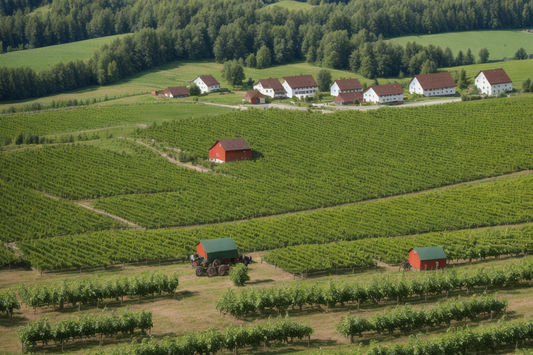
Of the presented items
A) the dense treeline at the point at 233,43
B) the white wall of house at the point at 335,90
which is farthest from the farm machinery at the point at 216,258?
the dense treeline at the point at 233,43

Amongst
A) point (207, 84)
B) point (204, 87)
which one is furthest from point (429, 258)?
point (204, 87)

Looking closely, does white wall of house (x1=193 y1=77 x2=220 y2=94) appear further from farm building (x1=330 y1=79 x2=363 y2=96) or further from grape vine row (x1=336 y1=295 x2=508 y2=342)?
grape vine row (x1=336 y1=295 x2=508 y2=342)

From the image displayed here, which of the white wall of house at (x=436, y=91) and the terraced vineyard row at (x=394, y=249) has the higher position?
the white wall of house at (x=436, y=91)

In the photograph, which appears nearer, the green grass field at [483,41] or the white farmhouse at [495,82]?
the white farmhouse at [495,82]

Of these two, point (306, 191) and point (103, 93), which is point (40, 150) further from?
point (103, 93)

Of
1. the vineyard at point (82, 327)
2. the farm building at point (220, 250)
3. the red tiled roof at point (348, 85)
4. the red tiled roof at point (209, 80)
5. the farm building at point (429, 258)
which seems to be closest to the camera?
the vineyard at point (82, 327)

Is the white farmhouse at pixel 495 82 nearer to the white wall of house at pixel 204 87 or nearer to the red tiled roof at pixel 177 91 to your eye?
the white wall of house at pixel 204 87

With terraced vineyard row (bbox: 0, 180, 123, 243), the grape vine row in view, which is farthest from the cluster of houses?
the grape vine row

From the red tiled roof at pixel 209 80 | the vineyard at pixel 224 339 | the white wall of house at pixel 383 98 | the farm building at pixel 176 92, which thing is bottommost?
the vineyard at pixel 224 339

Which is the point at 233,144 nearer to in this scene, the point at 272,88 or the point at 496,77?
the point at 272,88
